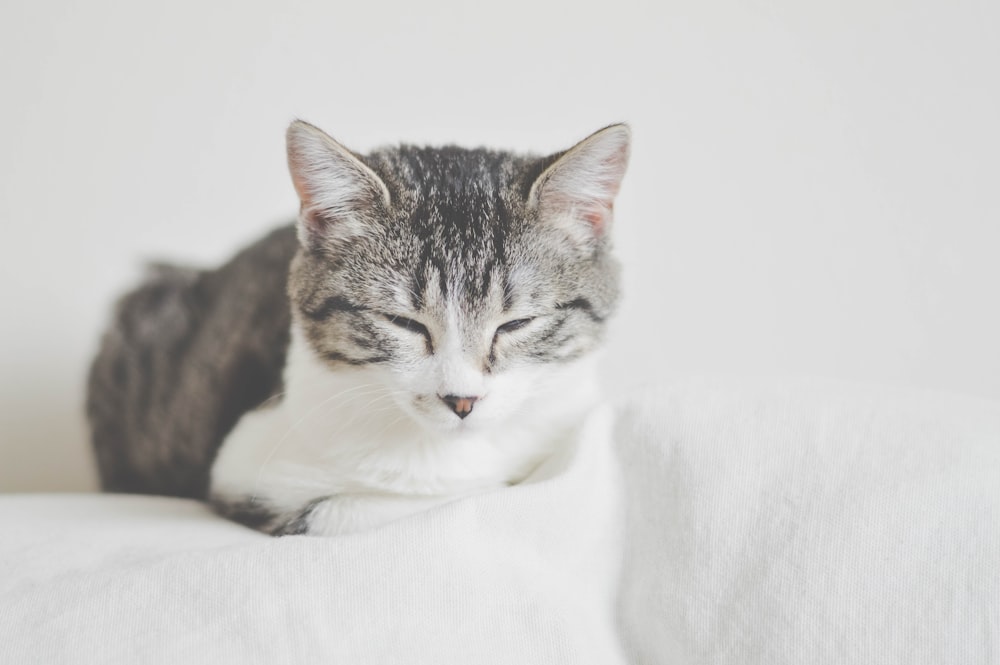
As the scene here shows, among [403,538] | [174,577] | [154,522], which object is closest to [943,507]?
[403,538]

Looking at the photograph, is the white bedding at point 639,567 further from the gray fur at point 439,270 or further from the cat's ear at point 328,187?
A: the cat's ear at point 328,187

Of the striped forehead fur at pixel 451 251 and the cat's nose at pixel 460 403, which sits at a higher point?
the striped forehead fur at pixel 451 251

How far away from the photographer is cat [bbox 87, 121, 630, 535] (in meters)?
1.10

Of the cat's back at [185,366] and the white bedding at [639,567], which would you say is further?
the cat's back at [185,366]

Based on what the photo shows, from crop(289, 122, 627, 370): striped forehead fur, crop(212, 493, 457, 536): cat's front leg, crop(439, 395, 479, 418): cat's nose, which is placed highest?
crop(289, 122, 627, 370): striped forehead fur

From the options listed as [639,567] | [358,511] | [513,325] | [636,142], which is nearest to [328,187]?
[513,325]

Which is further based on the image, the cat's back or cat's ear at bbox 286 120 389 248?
the cat's back

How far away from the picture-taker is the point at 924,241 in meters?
1.86

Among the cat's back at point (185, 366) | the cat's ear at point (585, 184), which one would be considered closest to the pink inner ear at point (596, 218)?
the cat's ear at point (585, 184)

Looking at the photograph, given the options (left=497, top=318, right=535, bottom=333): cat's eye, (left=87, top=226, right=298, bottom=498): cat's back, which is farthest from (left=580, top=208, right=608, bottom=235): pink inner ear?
(left=87, top=226, right=298, bottom=498): cat's back

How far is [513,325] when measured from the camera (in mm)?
1131

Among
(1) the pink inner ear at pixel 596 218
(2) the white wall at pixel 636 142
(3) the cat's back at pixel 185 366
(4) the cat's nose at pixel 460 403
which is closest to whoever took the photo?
(4) the cat's nose at pixel 460 403

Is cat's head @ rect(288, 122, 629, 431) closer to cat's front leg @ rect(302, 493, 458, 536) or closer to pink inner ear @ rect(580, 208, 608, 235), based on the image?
pink inner ear @ rect(580, 208, 608, 235)

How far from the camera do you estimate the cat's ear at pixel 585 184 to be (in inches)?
43.9
